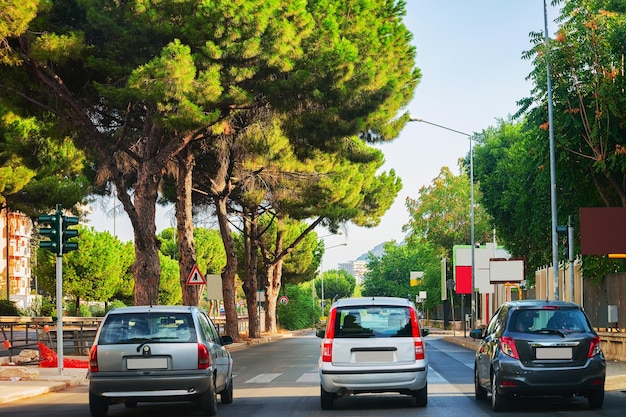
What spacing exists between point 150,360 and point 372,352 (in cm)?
327

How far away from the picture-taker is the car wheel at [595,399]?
1555 centimetres

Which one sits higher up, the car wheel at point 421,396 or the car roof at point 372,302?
the car roof at point 372,302

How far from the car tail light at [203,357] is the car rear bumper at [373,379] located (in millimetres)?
1856

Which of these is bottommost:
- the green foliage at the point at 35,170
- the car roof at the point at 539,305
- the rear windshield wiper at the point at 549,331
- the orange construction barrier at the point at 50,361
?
the orange construction barrier at the point at 50,361

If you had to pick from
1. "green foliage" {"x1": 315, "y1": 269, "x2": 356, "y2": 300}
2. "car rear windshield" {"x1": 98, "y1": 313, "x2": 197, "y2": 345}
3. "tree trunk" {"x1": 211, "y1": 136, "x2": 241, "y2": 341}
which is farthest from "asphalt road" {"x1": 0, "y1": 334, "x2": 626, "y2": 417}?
"green foliage" {"x1": 315, "y1": 269, "x2": 356, "y2": 300}

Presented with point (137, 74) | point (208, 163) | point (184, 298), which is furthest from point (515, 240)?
point (137, 74)

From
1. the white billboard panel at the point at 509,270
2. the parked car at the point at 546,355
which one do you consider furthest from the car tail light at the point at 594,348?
the white billboard panel at the point at 509,270

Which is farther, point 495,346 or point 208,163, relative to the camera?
point 208,163

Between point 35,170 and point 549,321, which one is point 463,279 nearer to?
point 35,170

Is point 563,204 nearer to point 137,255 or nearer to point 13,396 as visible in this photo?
point 137,255

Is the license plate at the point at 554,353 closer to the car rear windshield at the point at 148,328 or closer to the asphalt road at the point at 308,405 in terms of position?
the asphalt road at the point at 308,405

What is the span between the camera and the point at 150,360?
15.0 meters

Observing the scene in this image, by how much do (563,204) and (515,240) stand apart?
67.5ft

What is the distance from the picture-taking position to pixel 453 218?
87.4 m
